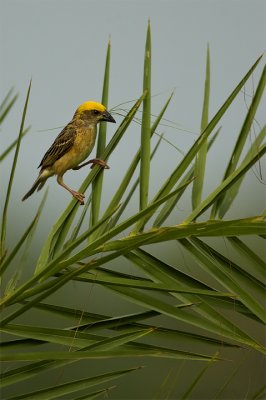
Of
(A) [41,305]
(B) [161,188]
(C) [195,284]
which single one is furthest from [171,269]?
(A) [41,305]

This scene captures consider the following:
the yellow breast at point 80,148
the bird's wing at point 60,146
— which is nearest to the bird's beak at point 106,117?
the yellow breast at point 80,148

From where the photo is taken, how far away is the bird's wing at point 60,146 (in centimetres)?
288

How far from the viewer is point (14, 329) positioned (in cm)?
146

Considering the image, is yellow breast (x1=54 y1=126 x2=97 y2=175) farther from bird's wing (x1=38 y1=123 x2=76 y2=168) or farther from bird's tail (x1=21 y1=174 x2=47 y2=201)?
bird's tail (x1=21 y1=174 x2=47 y2=201)

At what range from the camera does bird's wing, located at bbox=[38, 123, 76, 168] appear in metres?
2.88

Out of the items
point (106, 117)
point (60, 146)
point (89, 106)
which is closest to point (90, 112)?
point (89, 106)

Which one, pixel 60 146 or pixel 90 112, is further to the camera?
pixel 60 146

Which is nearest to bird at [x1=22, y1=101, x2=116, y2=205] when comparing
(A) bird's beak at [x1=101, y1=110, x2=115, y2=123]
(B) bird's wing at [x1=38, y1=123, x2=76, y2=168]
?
(B) bird's wing at [x1=38, y1=123, x2=76, y2=168]

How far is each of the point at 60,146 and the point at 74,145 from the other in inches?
5.2

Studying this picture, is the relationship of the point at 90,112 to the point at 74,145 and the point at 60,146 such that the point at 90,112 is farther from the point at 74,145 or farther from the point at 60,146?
the point at 60,146

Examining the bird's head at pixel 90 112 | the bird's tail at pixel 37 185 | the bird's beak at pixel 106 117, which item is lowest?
the bird's tail at pixel 37 185

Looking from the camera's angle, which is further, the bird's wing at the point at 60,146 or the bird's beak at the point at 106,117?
the bird's wing at the point at 60,146

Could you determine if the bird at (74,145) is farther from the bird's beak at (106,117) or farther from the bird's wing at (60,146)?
the bird's beak at (106,117)

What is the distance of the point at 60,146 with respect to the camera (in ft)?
9.61
